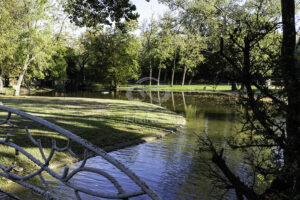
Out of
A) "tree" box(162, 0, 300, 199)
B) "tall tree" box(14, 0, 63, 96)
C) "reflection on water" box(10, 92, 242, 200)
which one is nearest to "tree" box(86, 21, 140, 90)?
"tall tree" box(14, 0, 63, 96)

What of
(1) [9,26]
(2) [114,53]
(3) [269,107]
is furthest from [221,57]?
(2) [114,53]

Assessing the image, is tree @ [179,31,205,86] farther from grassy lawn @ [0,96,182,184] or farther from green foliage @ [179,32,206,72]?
grassy lawn @ [0,96,182,184]

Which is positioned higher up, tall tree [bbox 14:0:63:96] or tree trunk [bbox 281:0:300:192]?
tall tree [bbox 14:0:63:96]

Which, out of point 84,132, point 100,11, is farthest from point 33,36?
point 84,132

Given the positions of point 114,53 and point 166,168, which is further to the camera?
point 114,53

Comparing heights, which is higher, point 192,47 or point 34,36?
point 192,47

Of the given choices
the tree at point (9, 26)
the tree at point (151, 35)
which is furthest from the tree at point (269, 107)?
the tree at point (151, 35)

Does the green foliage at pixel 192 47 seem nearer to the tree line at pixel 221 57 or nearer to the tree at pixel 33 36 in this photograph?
the tree line at pixel 221 57

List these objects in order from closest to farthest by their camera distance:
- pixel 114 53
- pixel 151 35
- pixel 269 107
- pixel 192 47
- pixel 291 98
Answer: pixel 291 98 → pixel 269 107 → pixel 114 53 → pixel 192 47 → pixel 151 35

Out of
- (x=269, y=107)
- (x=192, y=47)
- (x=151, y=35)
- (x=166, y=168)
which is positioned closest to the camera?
(x=269, y=107)

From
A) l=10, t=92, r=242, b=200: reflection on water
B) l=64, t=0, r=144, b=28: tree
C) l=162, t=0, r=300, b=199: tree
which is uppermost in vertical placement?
l=64, t=0, r=144, b=28: tree

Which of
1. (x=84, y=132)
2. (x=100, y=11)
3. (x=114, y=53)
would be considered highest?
(x=114, y=53)

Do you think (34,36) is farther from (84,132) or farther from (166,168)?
(166,168)

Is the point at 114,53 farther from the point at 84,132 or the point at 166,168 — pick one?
the point at 166,168
